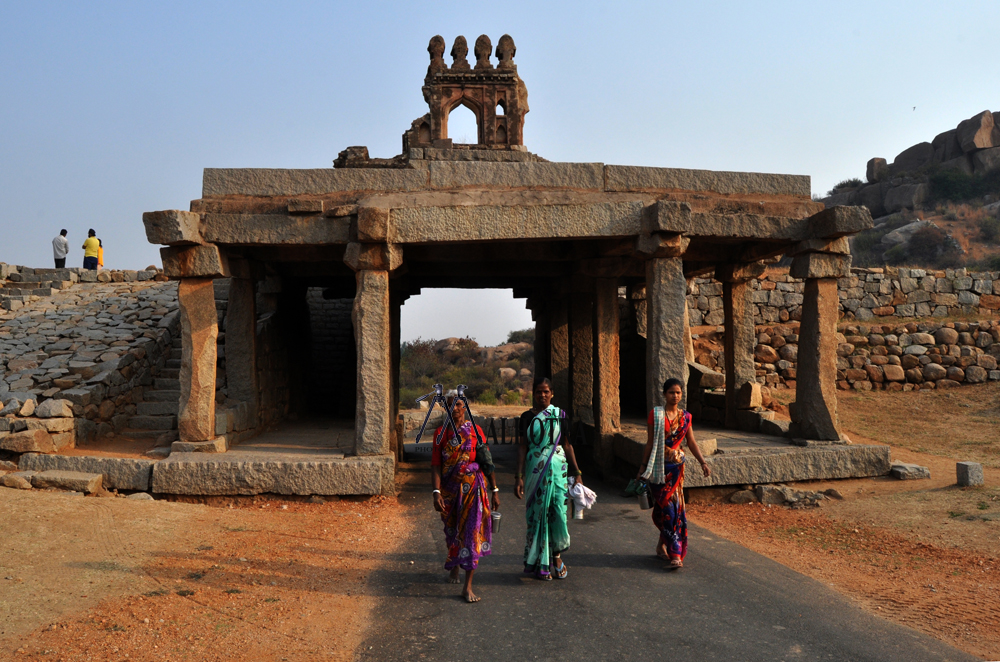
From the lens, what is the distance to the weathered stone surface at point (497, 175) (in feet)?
27.2

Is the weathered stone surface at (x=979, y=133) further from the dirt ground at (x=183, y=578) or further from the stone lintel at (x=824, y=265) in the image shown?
the dirt ground at (x=183, y=578)

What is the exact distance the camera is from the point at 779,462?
8.16 m

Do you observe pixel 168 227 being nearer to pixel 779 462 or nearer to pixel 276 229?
pixel 276 229

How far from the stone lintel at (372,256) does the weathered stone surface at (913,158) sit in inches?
1756

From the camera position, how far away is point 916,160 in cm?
4366

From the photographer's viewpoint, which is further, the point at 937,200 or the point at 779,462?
the point at 937,200

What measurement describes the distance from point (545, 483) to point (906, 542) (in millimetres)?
3593

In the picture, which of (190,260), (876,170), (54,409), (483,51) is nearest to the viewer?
(190,260)

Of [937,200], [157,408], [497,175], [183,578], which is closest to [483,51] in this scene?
[497,175]

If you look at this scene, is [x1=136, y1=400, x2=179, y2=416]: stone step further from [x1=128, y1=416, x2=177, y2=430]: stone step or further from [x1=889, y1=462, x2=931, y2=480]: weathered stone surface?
[x1=889, y1=462, x2=931, y2=480]: weathered stone surface

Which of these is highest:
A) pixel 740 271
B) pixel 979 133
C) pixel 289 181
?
pixel 979 133

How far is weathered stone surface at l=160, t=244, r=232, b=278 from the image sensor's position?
26.4 feet

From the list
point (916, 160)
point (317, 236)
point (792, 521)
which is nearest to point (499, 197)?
point (317, 236)

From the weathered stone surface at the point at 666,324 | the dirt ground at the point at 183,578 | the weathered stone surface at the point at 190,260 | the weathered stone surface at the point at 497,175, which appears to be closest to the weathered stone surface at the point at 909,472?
the weathered stone surface at the point at 666,324
